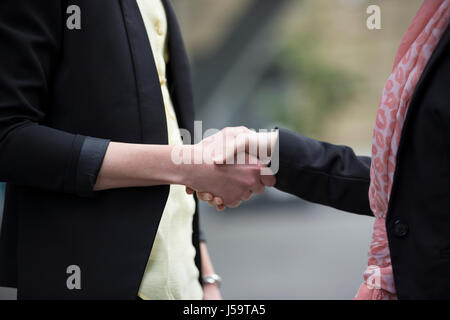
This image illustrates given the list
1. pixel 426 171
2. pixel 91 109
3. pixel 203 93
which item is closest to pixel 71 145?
pixel 91 109

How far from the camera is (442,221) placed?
108cm

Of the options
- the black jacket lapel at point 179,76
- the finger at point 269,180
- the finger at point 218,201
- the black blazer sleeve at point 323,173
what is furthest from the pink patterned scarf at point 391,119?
the black jacket lapel at point 179,76

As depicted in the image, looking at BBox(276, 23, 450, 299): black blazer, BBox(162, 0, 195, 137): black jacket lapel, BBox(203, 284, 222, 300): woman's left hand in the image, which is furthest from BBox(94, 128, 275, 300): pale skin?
BBox(276, 23, 450, 299): black blazer

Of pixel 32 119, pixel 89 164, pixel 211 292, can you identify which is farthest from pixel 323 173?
pixel 32 119

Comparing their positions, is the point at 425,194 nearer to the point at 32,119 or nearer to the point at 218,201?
the point at 218,201

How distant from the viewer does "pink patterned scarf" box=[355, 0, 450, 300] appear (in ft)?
3.78

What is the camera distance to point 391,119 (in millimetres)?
1185

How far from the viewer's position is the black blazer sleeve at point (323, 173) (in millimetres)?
1478

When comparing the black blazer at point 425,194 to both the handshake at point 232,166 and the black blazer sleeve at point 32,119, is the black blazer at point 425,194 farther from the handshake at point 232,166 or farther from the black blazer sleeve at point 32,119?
the black blazer sleeve at point 32,119

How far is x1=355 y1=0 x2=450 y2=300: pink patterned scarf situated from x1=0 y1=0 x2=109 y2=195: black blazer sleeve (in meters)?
0.63

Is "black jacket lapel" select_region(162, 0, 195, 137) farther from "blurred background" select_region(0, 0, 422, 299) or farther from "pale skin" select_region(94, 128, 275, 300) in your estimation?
"blurred background" select_region(0, 0, 422, 299)
